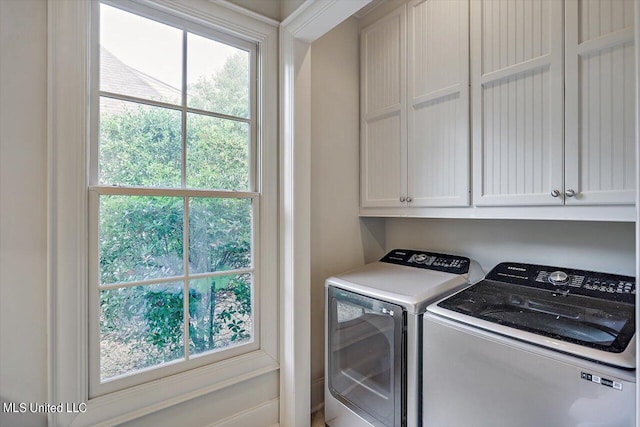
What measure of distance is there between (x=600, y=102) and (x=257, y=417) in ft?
7.05

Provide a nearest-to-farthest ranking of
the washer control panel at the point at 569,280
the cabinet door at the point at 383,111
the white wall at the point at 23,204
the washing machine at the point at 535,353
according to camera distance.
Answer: the washing machine at the point at 535,353
the white wall at the point at 23,204
the washer control panel at the point at 569,280
the cabinet door at the point at 383,111

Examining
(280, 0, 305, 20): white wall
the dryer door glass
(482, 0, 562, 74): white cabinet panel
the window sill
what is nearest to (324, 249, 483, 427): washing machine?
A: the dryer door glass

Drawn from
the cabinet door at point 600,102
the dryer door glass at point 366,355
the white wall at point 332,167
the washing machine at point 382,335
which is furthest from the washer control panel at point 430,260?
the cabinet door at point 600,102

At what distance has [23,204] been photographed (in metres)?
1.11

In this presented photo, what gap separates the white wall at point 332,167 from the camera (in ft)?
6.37

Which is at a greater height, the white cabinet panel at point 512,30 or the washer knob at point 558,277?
the white cabinet panel at point 512,30

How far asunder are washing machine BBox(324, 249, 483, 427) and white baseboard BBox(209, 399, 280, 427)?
0.99 ft

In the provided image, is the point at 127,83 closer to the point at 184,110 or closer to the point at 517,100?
the point at 184,110

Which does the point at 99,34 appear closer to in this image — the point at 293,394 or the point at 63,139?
the point at 63,139

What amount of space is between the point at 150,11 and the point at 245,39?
457 millimetres

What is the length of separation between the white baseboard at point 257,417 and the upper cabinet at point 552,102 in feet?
5.19

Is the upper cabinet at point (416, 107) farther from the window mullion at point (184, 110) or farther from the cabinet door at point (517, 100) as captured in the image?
the window mullion at point (184, 110)

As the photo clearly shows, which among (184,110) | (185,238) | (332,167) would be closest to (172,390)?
(185,238)

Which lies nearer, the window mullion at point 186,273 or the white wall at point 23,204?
the white wall at point 23,204
